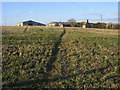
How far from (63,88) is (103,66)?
16.7 ft

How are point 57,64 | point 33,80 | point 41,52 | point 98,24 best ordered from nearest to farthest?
point 33,80, point 57,64, point 41,52, point 98,24

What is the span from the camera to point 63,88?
9.52 m

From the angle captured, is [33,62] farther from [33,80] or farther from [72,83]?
[72,83]

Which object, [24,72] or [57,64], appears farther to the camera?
[57,64]

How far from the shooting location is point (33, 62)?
44.1ft

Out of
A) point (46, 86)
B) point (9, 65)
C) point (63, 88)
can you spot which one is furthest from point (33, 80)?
point (9, 65)

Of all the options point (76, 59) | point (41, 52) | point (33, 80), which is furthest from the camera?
point (41, 52)

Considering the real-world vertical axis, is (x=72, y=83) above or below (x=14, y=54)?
below

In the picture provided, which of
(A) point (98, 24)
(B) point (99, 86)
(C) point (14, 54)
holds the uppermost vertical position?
(A) point (98, 24)

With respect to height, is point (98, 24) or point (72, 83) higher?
point (98, 24)

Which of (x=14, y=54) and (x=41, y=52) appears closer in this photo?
(x=14, y=54)

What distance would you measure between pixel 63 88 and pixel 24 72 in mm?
3127

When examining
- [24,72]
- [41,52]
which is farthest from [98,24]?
[24,72]

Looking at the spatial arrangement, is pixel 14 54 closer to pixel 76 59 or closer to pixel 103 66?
pixel 76 59
